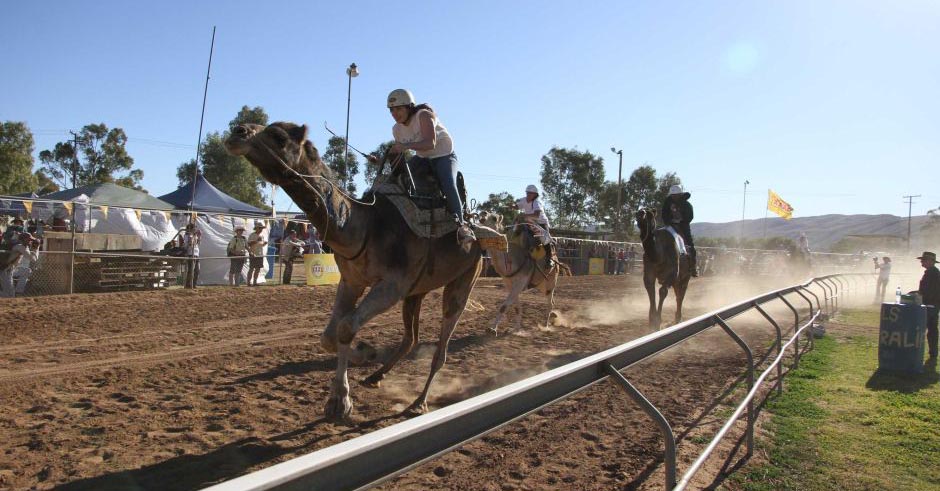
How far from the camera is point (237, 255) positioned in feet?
66.9

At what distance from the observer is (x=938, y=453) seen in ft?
19.2

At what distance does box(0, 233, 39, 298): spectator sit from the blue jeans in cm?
1316

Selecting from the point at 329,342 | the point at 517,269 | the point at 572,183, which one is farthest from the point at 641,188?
the point at 329,342

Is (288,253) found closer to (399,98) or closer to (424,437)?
(399,98)

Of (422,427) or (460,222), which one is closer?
(422,427)

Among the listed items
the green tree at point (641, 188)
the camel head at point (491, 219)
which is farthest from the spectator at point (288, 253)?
the green tree at point (641, 188)

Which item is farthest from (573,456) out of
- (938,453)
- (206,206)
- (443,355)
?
(206,206)

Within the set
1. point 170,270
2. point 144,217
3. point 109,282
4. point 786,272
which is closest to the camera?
point 109,282

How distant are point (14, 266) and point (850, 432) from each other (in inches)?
686

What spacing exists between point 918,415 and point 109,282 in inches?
710

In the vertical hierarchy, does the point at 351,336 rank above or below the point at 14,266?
above

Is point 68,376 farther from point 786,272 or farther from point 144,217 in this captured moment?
point 786,272

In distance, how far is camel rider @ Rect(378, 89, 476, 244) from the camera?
251 inches

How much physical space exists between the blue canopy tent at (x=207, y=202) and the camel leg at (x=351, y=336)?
77.8ft
